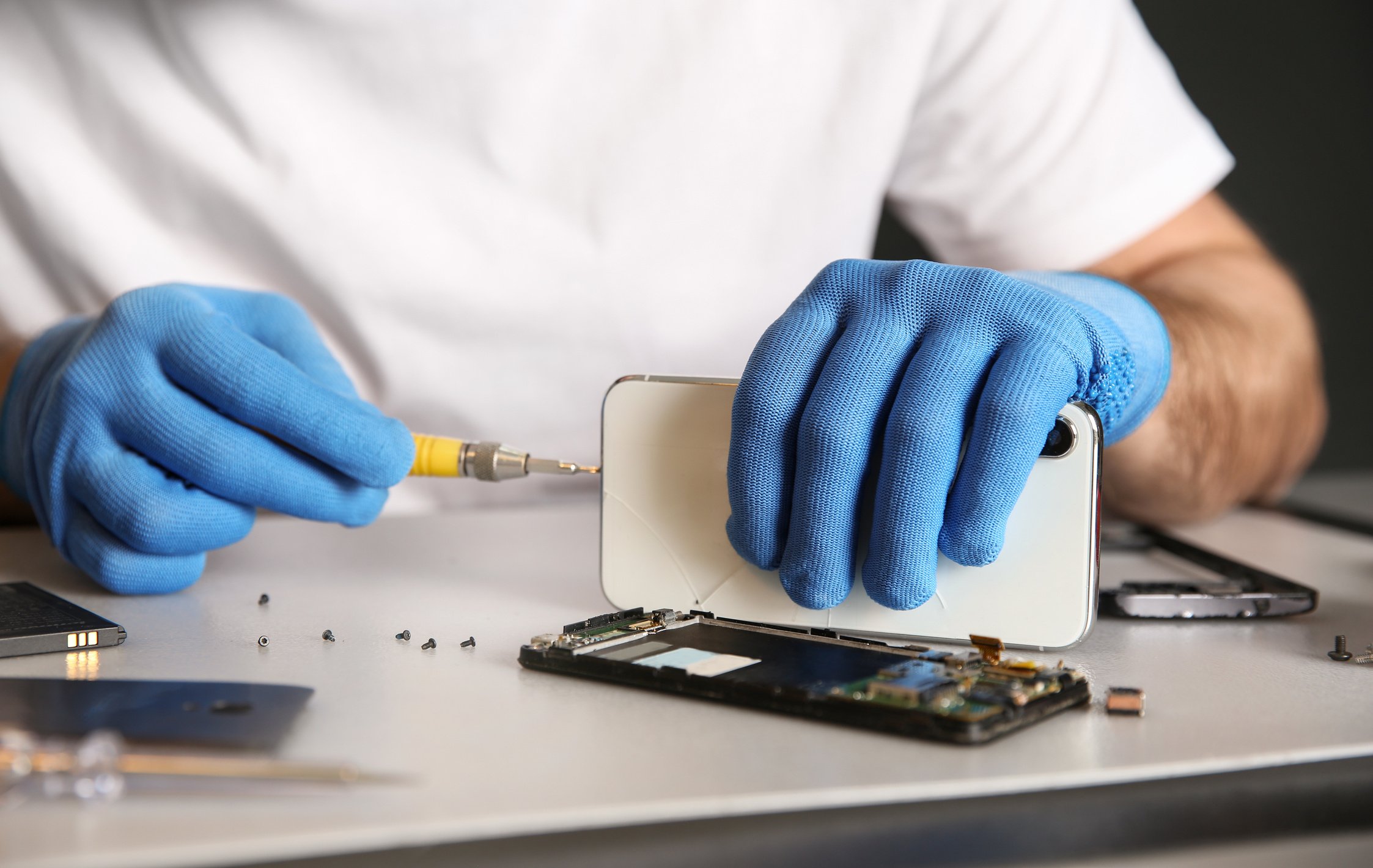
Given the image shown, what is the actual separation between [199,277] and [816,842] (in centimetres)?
103

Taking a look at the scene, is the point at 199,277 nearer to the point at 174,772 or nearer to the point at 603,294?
the point at 603,294

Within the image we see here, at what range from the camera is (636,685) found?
1.88 ft

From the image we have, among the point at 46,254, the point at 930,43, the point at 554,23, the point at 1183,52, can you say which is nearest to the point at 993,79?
the point at 930,43

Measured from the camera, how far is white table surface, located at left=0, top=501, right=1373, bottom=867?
41 cm

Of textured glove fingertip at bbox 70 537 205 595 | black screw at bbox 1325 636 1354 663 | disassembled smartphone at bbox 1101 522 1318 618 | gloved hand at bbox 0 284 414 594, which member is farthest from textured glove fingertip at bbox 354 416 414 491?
black screw at bbox 1325 636 1354 663

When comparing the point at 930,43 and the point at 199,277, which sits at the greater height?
the point at 930,43

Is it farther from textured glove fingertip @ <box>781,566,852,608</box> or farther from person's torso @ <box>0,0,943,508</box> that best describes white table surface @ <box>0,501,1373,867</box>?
person's torso @ <box>0,0,943,508</box>

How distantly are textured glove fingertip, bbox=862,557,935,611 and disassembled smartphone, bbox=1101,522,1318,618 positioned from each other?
0.19 metres

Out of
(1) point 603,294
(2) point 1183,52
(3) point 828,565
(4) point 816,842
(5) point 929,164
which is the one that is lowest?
(4) point 816,842

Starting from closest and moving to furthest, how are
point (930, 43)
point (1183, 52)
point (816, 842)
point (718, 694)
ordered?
point (816, 842)
point (718, 694)
point (930, 43)
point (1183, 52)

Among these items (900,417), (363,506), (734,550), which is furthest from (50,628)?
(900,417)

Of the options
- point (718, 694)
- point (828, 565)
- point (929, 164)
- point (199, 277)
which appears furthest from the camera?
point (929, 164)

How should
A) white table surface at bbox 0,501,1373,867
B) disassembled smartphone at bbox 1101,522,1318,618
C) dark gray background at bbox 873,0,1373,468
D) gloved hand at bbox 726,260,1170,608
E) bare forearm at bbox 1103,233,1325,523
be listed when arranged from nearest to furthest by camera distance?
1. white table surface at bbox 0,501,1373,867
2. gloved hand at bbox 726,260,1170,608
3. disassembled smartphone at bbox 1101,522,1318,618
4. bare forearm at bbox 1103,233,1325,523
5. dark gray background at bbox 873,0,1373,468

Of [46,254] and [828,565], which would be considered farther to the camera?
[46,254]
